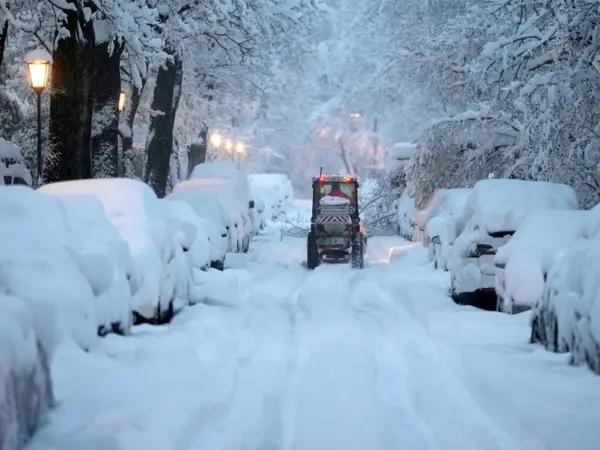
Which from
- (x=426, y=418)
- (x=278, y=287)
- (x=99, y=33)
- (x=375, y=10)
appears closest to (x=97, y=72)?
(x=99, y=33)

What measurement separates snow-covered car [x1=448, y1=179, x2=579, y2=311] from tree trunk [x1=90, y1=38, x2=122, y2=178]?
718 centimetres

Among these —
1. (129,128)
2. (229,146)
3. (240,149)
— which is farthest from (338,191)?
(240,149)

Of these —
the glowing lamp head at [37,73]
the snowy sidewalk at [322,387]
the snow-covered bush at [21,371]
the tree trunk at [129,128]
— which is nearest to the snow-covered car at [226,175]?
the tree trunk at [129,128]

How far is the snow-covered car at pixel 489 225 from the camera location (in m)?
13.5

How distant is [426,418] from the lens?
702 centimetres

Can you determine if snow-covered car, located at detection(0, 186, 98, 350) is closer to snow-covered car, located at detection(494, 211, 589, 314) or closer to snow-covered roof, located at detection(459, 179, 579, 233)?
snow-covered car, located at detection(494, 211, 589, 314)

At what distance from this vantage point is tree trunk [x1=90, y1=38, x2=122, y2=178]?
17125mm

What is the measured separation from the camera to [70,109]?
15.2 m

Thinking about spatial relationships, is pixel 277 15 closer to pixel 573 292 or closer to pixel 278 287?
pixel 278 287

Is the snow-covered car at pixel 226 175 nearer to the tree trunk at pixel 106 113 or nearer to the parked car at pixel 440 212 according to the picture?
the parked car at pixel 440 212

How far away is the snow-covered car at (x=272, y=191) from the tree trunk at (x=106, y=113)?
1119 inches

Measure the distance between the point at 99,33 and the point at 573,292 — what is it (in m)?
10.1

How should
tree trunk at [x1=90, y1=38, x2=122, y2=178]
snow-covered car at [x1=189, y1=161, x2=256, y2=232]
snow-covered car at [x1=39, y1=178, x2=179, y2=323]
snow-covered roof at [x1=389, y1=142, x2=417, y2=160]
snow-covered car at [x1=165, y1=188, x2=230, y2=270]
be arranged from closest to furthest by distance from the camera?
snow-covered car at [x1=39, y1=178, x2=179, y2=323] < tree trunk at [x1=90, y1=38, x2=122, y2=178] < snow-covered car at [x1=165, y1=188, x2=230, y2=270] < snow-covered car at [x1=189, y1=161, x2=256, y2=232] < snow-covered roof at [x1=389, y1=142, x2=417, y2=160]

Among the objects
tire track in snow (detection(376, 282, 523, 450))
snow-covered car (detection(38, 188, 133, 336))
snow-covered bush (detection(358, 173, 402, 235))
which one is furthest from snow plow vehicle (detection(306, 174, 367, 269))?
snow-covered car (detection(38, 188, 133, 336))
